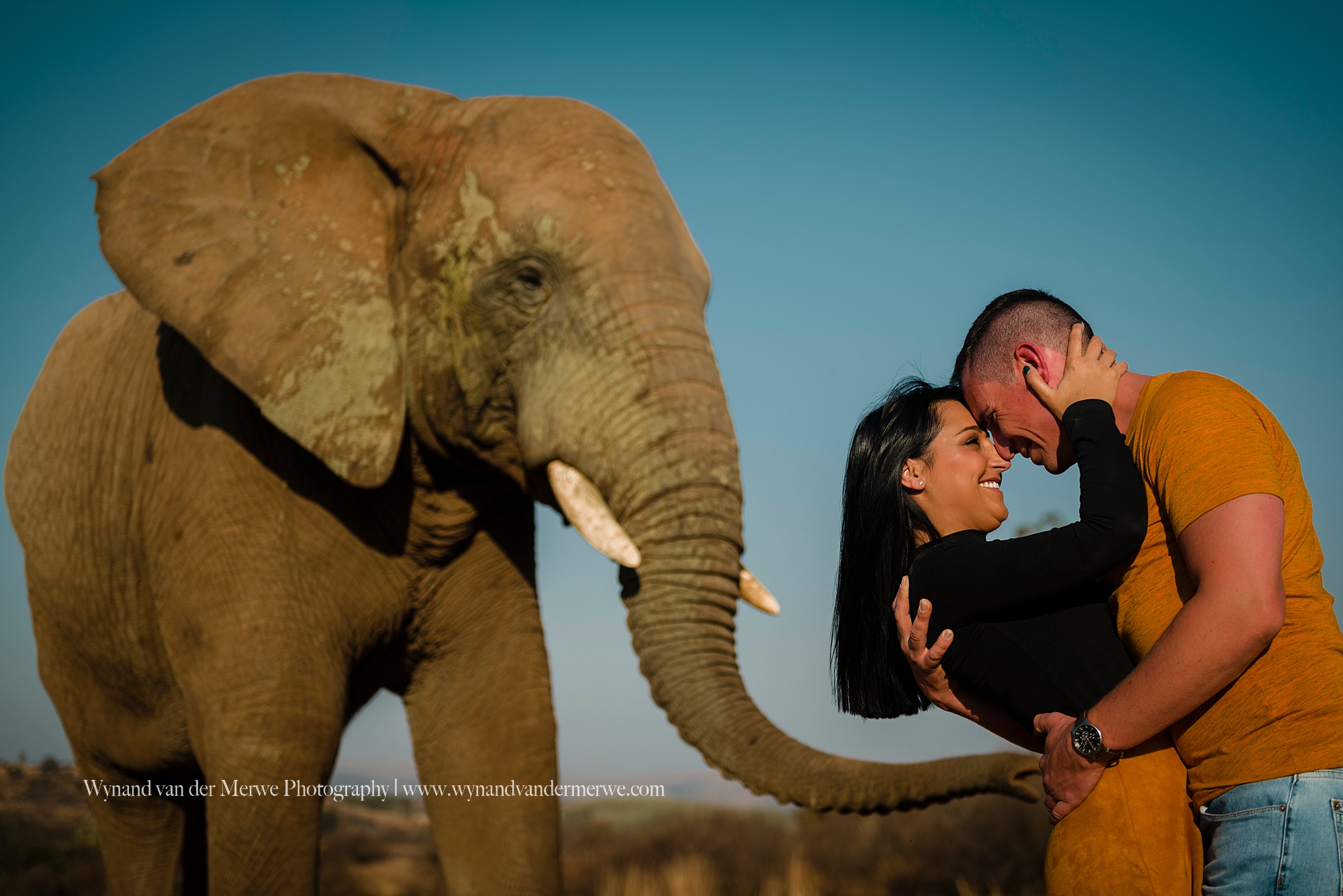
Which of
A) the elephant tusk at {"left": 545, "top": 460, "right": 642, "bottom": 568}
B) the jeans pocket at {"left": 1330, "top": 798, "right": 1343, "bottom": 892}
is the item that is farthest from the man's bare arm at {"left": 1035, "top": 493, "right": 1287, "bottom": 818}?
the elephant tusk at {"left": 545, "top": 460, "right": 642, "bottom": 568}

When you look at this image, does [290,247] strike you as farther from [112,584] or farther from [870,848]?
[870,848]

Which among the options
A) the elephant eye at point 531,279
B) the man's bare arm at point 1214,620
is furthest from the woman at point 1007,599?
the elephant eye at point 531,279

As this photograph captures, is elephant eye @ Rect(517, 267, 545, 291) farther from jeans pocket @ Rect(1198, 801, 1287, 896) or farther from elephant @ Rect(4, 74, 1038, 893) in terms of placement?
jeans pocket @ Rect(1198, 801, 1287, 896)

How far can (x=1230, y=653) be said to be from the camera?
2381mm

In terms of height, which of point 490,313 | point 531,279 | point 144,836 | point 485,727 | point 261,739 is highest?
point 531,279

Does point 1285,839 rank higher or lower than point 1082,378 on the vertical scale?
lower

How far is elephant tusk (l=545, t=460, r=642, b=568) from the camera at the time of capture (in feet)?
12.7

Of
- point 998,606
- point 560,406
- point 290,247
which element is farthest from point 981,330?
point 290,247

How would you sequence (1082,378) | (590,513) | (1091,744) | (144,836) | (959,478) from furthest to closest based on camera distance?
1. (144,836)
2. (590,513)
3. (959,478)
4. (1082,378)
5. (1091,744)

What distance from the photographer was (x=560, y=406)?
4043mm

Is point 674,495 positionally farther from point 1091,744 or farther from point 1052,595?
point 1091,744

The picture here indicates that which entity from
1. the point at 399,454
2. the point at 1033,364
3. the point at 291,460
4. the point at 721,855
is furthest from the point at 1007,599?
the point at 721,855

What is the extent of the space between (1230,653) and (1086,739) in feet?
1.35

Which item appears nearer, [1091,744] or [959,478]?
[1091,744]
